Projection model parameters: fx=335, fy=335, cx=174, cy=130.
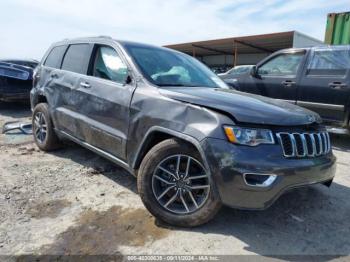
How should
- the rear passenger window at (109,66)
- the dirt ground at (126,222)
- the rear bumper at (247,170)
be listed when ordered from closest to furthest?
the rear bumper at (247,170)
the dirt ground at (126,222)
the rear passenger window at (109,66)

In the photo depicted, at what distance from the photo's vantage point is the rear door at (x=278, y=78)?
21.6 feet

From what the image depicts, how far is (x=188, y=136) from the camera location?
286 cm

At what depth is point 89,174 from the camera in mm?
4387

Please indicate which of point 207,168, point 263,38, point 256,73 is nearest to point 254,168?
point 207,168

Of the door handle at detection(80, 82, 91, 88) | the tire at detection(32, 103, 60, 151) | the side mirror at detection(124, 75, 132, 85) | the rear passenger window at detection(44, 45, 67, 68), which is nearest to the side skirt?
the tire at detection(32, 103, 60, 151)

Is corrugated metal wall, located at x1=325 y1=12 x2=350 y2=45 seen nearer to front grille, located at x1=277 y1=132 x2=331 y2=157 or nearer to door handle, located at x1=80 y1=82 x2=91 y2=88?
front grille, located at x1=277 y1=132 x2=331 y2=157

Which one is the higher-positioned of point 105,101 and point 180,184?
point 105,101

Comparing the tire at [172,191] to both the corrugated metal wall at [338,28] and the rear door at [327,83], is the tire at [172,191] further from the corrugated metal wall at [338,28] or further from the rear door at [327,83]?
the corrugated metal wall at [338,28]

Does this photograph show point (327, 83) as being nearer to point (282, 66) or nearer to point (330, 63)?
point (330, 63)

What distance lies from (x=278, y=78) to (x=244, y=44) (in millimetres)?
14425

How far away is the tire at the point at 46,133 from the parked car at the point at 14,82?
13.0 ft

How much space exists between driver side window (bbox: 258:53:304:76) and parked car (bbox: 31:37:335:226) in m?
3.21

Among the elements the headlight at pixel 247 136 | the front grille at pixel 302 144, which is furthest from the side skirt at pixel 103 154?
the front grille at pixel 302 144

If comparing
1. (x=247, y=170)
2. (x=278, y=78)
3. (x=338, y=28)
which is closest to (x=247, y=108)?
(x=247, y=170)
